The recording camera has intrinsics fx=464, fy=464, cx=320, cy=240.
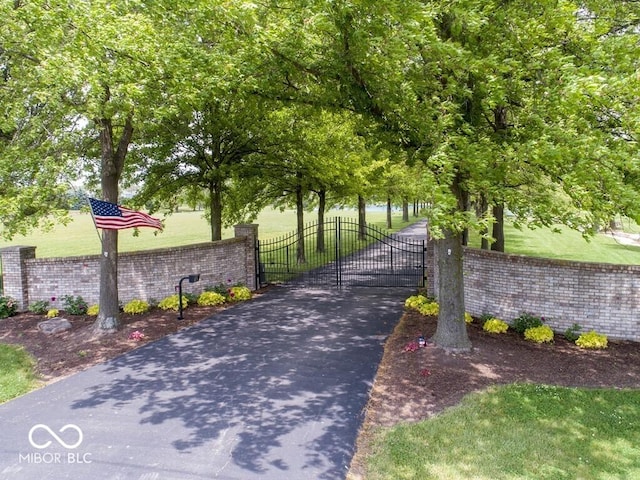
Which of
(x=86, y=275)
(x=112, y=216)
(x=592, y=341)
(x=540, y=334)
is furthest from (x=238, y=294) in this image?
(x=592, y=341)

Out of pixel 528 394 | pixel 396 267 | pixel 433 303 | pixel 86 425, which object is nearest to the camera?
pixel 86 425

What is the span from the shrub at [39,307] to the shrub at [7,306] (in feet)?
1.39

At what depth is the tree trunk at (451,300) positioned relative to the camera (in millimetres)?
8031

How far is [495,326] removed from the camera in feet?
30.2

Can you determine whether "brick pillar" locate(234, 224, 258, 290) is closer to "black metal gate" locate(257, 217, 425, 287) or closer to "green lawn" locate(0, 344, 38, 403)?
"black metal gate" locate(257, 217, 425, 287)

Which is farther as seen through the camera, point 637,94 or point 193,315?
point 193,315

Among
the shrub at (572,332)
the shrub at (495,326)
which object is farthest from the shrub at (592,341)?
the shrub at (495,326)

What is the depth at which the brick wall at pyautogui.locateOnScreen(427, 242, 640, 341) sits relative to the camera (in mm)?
8461

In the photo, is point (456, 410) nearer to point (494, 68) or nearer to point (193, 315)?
point (494, 68)

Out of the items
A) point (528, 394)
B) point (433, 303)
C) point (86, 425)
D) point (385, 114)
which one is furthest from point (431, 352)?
point (86, 425)

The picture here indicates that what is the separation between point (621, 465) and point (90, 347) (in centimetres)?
864

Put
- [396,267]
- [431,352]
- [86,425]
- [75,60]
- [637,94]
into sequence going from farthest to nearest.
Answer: [396,267], [431,352], [75,60], [86,425], [637,94]

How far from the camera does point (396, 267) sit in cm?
1805

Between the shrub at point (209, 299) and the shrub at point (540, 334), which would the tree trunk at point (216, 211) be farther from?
the shrub at point (540, 334)
